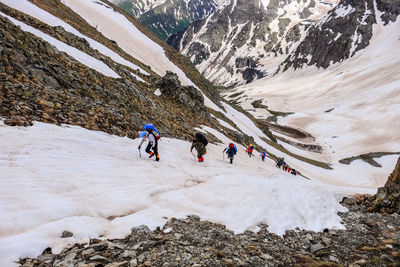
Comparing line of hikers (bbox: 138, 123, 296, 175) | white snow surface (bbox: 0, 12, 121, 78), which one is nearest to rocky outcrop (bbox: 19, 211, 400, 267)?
line of hikers (bbox: 138, 123, 296, 175)

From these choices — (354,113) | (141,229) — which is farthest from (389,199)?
(354,113)

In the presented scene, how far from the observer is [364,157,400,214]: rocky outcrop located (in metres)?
8.66

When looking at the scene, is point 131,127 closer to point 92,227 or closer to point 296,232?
point 92,227

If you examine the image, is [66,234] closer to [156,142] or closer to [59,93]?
[156,142]

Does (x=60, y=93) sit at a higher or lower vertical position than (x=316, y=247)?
lower

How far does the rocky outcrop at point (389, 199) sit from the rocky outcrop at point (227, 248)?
1544mm

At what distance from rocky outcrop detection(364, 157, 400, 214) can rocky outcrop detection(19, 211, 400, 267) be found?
1544 mm

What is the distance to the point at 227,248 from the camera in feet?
17.7

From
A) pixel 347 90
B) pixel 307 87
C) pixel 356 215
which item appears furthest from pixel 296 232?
pixel 307 87

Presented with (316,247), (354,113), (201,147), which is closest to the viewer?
(316,247)

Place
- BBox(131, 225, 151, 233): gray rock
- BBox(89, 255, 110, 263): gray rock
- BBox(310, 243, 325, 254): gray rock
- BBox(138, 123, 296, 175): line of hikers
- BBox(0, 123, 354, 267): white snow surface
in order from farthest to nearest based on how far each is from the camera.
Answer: BBox(138, 123, 296, 175): line of hikers
BBox(310, 243, 325, 254): gray rock
BBox(131, 225, 151, 233): gray rock
BBox(0, 123, 354, 267): white snow surface
BBox(89, 255, 110, 263): gray rock

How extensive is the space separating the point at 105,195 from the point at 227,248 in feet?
13.2

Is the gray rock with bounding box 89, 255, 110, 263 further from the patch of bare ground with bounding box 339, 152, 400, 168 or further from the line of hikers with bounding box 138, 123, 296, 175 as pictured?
the patch of bare ground with bounding box 339, 152, 400, 168

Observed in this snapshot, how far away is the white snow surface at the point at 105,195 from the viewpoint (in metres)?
5.25
